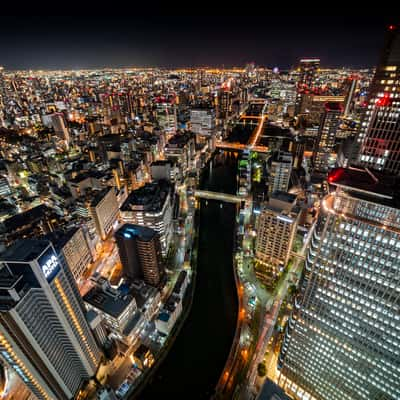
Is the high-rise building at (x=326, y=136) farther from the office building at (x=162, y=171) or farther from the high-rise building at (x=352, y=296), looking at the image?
the high-rise building at (x=352, y=296)

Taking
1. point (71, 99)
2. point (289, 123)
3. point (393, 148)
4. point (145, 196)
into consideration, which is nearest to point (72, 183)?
point (145, 196)

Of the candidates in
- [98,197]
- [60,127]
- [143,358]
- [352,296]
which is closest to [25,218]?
[98,197]

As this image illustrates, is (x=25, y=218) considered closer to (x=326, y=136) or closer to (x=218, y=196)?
(x=218, y=196)

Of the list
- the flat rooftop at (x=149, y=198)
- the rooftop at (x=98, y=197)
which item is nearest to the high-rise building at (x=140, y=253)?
the flat rooftop at (x=149, y=198)

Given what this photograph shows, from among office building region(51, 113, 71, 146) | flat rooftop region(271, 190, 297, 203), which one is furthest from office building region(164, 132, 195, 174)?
office building region(51, 113, 71, 146)

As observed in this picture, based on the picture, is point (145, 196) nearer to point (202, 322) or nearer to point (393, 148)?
point (202, 322)

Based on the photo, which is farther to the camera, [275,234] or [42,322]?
[275,234]
